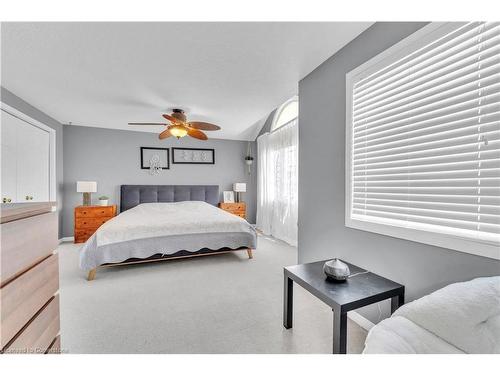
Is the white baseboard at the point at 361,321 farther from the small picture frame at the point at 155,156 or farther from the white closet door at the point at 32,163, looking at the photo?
the small picture frame at the point at 155,156

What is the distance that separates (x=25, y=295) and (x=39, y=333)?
0.25 metres

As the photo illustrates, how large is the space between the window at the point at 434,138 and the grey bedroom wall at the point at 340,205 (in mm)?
77

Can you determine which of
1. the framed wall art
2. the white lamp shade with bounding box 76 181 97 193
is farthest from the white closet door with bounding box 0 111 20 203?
the framed wall art

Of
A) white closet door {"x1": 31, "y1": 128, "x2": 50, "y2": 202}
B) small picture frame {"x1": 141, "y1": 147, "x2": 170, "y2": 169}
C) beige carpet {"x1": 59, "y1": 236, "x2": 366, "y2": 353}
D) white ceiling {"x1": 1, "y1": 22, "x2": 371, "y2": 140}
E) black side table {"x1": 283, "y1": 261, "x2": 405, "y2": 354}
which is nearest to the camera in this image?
black side table {"x1": 283, "y1": 261, "x2": 405, "y2": 354}

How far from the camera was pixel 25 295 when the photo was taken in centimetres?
94

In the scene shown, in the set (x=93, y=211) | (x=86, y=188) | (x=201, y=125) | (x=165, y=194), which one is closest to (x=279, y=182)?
(x=201, y=125)

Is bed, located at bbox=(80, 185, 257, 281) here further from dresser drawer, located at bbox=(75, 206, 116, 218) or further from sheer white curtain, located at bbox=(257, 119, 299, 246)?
sheer white curtain, located at bbox=(257, 119, 299, 246)

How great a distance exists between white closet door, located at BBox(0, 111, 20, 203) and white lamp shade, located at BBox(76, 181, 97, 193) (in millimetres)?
1101

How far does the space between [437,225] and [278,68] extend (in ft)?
6.17

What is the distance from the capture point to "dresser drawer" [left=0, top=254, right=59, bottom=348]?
821 millimetres

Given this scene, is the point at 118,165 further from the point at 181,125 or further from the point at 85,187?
the point at 181,125

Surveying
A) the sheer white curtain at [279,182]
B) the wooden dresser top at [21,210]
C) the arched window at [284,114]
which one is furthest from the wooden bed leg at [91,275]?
the arched window at [284,114]
